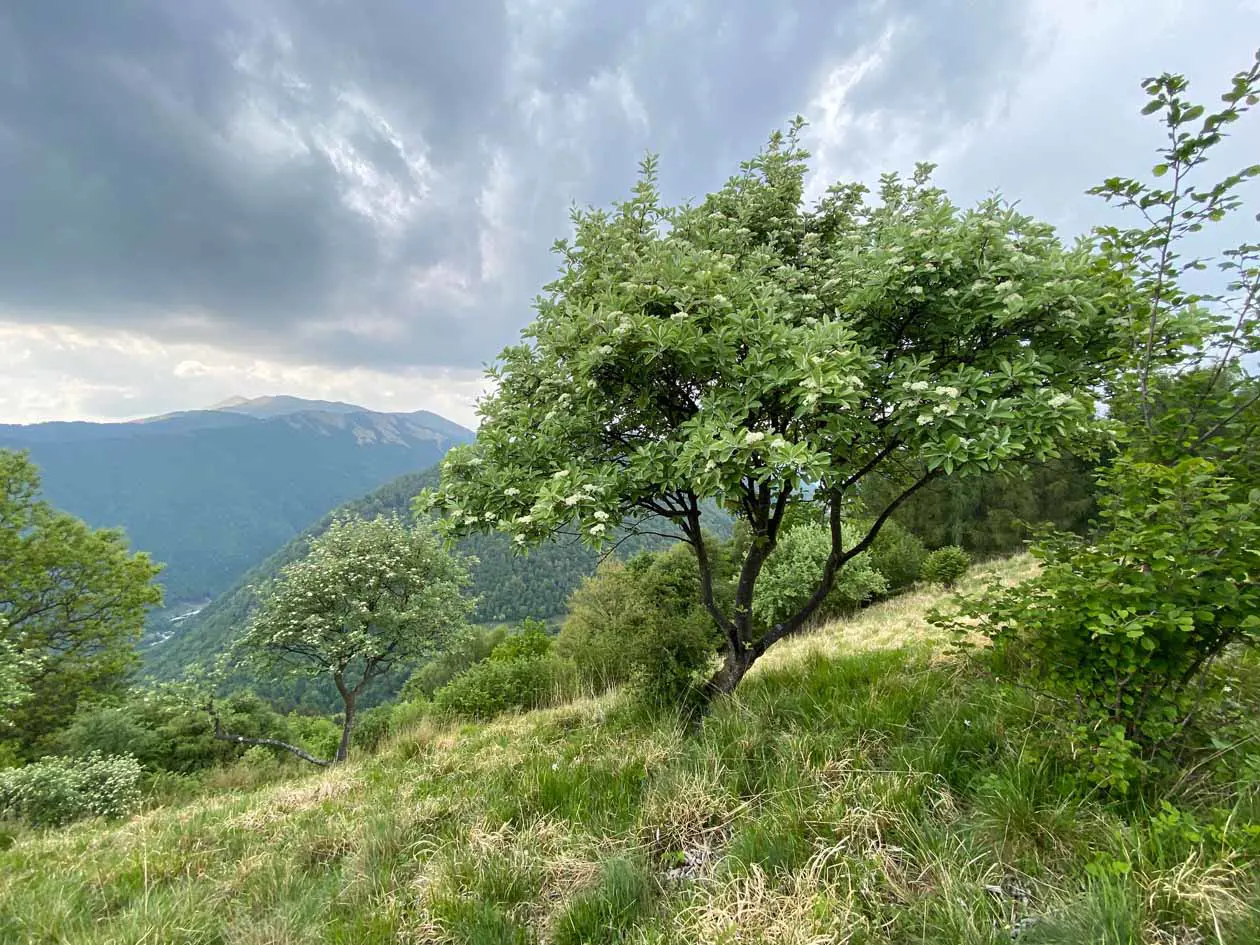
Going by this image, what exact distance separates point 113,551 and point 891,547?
137 feet

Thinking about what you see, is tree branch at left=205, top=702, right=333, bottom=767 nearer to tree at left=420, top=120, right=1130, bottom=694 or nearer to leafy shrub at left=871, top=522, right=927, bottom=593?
tree at left=420, top=120, right=1130, bottom=694

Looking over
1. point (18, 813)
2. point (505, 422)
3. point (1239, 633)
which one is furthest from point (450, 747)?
point (1239, 633)

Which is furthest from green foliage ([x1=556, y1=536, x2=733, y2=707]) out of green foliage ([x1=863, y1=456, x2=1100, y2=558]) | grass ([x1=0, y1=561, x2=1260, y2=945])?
green foliage ([x1=863, y1=456, x2=1100, y2=558])

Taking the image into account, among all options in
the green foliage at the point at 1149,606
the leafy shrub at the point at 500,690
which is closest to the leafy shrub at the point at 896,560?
the leafy shrub at the point at 500,690

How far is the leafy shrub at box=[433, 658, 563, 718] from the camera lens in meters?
12.9

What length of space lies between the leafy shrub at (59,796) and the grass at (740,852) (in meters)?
5.05

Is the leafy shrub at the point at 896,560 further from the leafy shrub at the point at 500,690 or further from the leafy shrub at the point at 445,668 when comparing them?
the leafy shrub at the point at 445,668

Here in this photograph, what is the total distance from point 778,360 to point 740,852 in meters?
3.37

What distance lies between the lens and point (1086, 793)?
303 centimetres

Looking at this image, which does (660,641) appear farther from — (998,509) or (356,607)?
(998,509)

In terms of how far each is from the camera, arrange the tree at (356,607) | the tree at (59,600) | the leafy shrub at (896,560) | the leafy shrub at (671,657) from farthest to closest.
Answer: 1. the leafy shrub at (896,560)
2. the tree at (59,600)
3. the tree at (356,607)
4. the leafy shrub at (671,657)

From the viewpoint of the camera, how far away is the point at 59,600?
23109 mm

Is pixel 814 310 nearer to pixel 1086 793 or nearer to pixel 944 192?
pixel 944 192

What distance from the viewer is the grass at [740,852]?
2.47 meters
